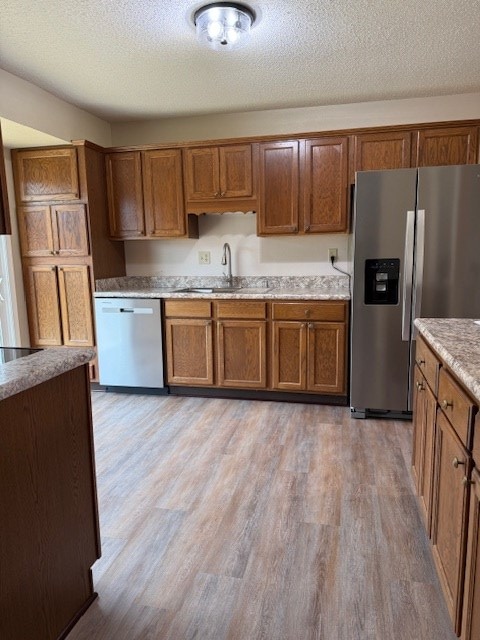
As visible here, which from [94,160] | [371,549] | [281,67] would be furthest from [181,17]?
[371,549]

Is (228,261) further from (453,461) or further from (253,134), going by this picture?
(453,461)

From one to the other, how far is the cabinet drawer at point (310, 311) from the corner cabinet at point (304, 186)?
631mm

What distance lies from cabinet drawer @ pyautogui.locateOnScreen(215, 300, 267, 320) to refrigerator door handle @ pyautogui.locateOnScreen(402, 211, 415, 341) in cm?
106

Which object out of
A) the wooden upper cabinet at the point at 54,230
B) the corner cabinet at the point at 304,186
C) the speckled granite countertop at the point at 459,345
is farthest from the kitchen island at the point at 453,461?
the wooden upper cabinet at the point at 54,230

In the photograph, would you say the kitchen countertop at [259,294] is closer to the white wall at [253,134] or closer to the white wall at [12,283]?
the white wall at [253,134]

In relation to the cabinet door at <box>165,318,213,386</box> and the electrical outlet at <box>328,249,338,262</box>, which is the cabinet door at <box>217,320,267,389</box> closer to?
the cabinet door at <box>165,318,213,386</box>

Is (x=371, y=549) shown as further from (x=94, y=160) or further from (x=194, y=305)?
(x=94, y=160)

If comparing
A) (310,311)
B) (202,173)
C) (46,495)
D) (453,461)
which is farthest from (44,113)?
(453,461)

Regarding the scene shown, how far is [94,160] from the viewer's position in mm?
3580

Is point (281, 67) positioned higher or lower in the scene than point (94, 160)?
higher

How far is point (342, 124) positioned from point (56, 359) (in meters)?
3.30

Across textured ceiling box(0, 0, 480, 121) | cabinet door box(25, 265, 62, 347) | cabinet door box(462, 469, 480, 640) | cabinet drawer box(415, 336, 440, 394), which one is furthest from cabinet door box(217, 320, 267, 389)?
cabinet door box(462, 469, 480, 640)

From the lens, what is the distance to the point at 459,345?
144 cm

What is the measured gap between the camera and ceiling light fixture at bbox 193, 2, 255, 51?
6.95 ft
